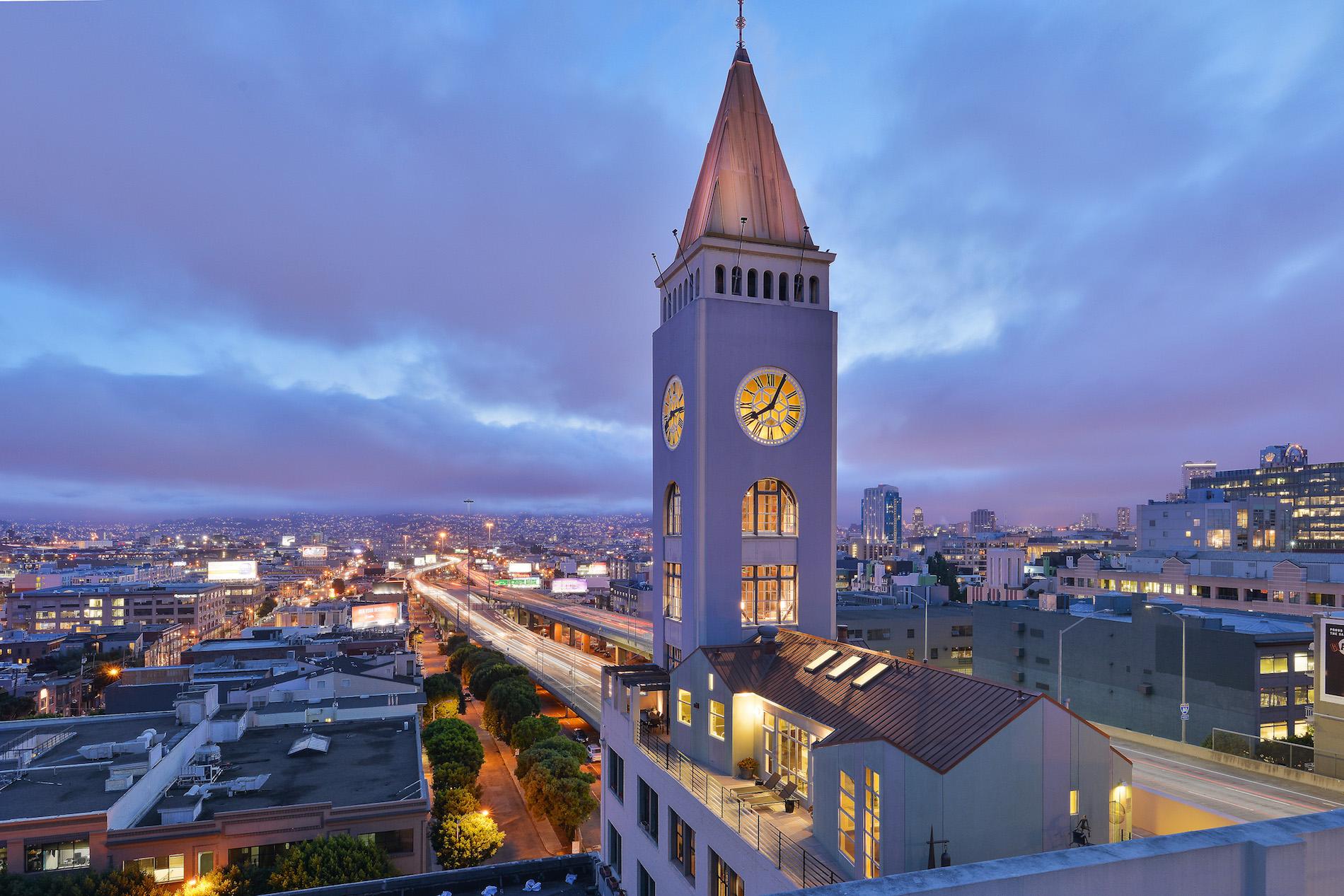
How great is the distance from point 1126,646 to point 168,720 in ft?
280

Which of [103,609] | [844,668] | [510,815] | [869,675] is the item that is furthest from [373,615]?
[869,675]

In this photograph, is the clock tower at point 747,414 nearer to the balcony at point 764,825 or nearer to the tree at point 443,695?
the balcony at point 764,825

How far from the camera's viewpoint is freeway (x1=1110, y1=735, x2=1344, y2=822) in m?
26.2

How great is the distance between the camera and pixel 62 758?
169ft

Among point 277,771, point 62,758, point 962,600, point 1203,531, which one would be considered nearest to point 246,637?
point 62,758

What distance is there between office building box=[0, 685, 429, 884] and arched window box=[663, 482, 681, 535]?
2440cm

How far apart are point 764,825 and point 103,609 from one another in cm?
19585

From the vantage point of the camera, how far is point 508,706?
81.8 m

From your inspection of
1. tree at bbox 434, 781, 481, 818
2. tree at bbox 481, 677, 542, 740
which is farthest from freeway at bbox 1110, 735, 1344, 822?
tree at bbox 481, 677, 542, 740

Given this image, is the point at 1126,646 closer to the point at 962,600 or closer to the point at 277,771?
the point at 277,771

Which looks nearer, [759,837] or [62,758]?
[759,837]

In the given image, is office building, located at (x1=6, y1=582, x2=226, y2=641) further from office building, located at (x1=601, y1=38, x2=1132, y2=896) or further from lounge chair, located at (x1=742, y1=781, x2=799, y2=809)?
lounge chair, located at (x1=742, y1=781, x2=799, y2=809)

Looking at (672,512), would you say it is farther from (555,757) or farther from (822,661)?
(555,757)

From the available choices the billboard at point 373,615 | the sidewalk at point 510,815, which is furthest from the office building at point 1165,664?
the billboard at point 373,615
